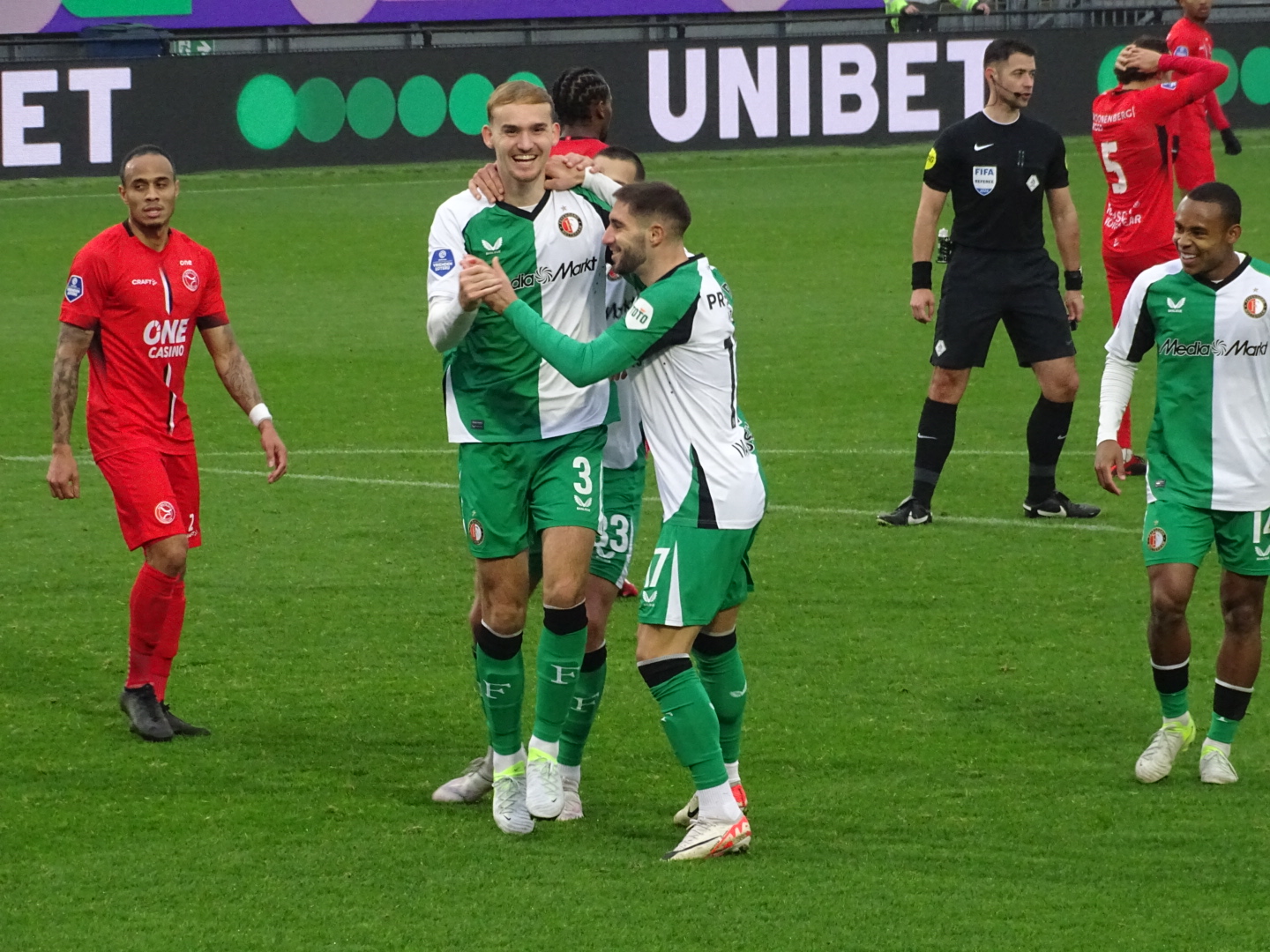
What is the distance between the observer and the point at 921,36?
22625 mm

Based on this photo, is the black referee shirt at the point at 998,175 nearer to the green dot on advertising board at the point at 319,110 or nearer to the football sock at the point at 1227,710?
the football sock at the point at 1227,710

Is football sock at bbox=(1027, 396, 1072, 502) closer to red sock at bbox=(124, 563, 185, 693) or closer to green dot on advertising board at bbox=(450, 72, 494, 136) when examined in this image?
red sock at bbox=(124, 563, 185, 693)

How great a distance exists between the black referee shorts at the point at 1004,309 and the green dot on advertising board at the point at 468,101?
1382cm

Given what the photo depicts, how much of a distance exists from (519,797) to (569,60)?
18.1 m

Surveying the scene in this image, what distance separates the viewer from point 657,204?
524 centimetres

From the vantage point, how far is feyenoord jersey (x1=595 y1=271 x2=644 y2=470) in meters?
6.00

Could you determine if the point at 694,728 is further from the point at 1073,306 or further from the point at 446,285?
the point at 1073,306

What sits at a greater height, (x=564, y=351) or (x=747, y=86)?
(x=747, y=86)

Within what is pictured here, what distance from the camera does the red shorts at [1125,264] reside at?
416 inches

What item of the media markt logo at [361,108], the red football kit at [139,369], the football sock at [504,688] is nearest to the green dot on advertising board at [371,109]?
the media markt logo at [361,108]

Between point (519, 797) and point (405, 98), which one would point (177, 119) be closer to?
point (405, 98)

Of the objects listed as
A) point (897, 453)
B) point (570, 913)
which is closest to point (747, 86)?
point (897, 453)

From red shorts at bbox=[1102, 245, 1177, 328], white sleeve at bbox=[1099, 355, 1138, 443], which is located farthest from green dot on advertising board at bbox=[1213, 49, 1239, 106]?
white sleeve at bbox=[1099, 355, 1138, 443]

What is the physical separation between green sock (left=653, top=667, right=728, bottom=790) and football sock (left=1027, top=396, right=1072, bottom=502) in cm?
485
